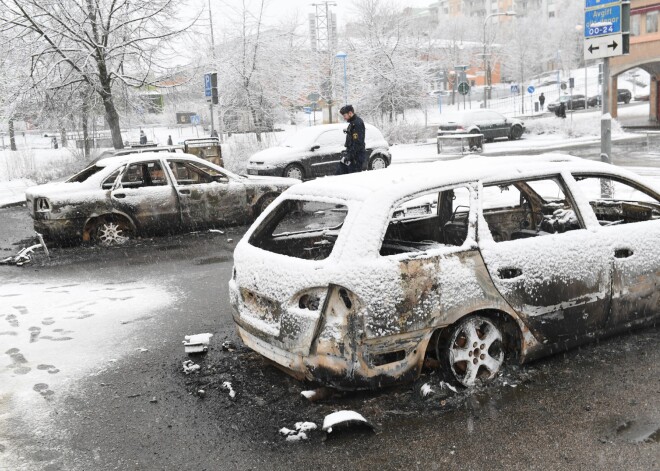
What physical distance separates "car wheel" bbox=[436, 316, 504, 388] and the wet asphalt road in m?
0.11

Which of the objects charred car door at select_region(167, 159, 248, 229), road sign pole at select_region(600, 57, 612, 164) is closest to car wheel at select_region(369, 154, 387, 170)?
charred car door at select_region(167, 159, 248, 229)

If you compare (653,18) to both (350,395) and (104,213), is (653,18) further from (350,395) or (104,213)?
(350,395)

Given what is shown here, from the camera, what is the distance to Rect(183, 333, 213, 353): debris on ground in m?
5.71

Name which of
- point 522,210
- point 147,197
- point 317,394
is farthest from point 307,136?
point 317,394

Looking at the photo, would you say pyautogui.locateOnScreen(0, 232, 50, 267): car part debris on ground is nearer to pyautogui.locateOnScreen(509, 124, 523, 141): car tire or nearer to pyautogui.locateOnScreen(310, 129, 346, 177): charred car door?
pyautogui.locateOnScreen(310, 129, 346, 177): charred car door

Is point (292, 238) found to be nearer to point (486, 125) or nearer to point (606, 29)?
point (606, 29)

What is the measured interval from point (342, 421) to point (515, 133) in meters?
32.0

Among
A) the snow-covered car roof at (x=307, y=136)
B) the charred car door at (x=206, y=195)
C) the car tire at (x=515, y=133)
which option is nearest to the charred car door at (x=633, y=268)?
the charred car door at (x=206, y=195)

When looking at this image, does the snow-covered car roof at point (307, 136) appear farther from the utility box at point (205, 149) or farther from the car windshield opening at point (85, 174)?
the car windshield opening at point (85, 174)

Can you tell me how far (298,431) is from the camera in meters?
4.20

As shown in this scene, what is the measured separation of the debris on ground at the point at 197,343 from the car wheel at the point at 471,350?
212 cm

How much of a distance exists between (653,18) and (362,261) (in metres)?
37.8

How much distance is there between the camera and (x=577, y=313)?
16.3ft

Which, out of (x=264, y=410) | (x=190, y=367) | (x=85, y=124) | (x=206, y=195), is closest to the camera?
(x=264, y=410)
